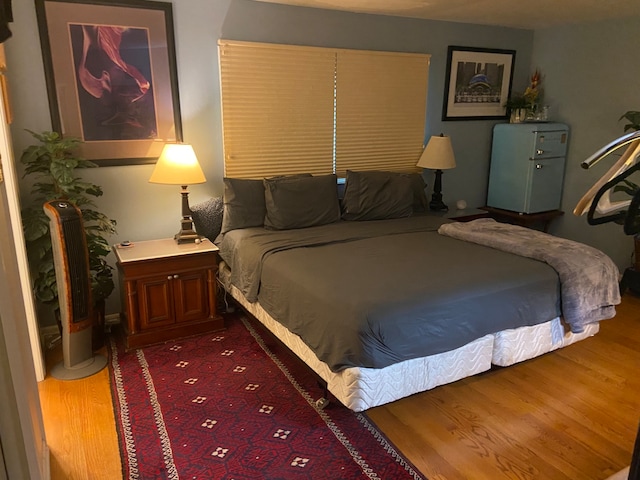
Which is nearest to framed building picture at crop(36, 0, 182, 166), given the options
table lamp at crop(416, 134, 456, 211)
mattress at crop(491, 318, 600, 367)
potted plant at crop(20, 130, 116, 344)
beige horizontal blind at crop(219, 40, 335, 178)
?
potted plant at crop(20, 130, 116, 344)

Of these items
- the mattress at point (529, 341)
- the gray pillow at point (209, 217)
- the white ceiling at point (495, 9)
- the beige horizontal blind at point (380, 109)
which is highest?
the white ceiling at point (495, 9)

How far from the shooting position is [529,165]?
4.55m

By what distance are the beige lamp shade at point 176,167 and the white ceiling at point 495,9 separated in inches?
53.7

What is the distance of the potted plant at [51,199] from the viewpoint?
279cm

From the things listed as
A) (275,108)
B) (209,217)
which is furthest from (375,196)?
(209,217)

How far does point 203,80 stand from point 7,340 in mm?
2641

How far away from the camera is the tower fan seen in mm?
2545

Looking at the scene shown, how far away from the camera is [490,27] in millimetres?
4598

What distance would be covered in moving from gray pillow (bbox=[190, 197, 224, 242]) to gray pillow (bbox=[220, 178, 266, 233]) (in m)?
0.08

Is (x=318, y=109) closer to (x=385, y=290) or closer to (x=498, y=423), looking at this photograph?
(x=385, y=290)

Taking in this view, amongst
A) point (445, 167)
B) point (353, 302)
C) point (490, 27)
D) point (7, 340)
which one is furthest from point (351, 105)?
point (7, 340)

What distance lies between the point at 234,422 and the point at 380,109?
2949 millimetres

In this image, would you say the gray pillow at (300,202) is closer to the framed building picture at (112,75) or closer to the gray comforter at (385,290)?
the gray comforter at (385,290)

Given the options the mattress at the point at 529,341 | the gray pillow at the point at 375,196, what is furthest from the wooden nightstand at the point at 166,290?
the mattress at the point at 529,341
